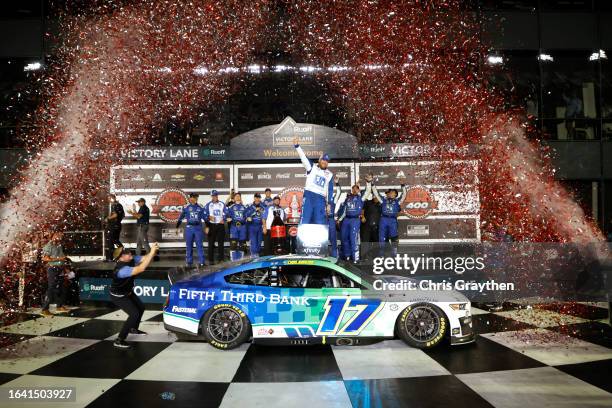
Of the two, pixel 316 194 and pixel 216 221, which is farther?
pixel 216 221

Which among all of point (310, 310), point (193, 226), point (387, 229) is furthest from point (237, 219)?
point (310, 310)

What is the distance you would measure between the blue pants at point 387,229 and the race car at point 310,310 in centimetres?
621

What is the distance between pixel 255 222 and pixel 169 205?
3498 millimetres

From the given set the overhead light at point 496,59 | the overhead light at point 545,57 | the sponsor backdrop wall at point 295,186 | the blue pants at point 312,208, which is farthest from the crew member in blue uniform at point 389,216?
the overhead light at point 545,57

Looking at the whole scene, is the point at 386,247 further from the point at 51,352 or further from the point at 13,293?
the point at 13,293

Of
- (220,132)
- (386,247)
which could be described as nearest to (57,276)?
(386,247)

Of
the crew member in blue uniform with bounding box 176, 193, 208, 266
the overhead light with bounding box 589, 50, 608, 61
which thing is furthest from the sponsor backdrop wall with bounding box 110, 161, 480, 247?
the overhead light with bounding box 589, 50, 608, 61

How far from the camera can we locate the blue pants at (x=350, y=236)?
1240 cm

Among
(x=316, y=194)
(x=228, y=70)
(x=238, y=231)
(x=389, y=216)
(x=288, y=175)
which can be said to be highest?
(x=228, y=70)

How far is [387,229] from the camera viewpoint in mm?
12922

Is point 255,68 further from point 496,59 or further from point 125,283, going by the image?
point 125,283

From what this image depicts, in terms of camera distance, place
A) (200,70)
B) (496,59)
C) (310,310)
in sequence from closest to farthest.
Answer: (310,310)
(200,70)
(496,59)

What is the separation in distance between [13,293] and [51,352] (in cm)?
489

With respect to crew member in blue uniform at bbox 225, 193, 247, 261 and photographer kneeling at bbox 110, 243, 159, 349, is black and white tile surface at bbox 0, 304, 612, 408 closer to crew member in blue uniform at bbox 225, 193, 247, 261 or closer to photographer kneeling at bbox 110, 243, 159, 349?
photographer kneeling at bbox 110, 243, 159, 349
